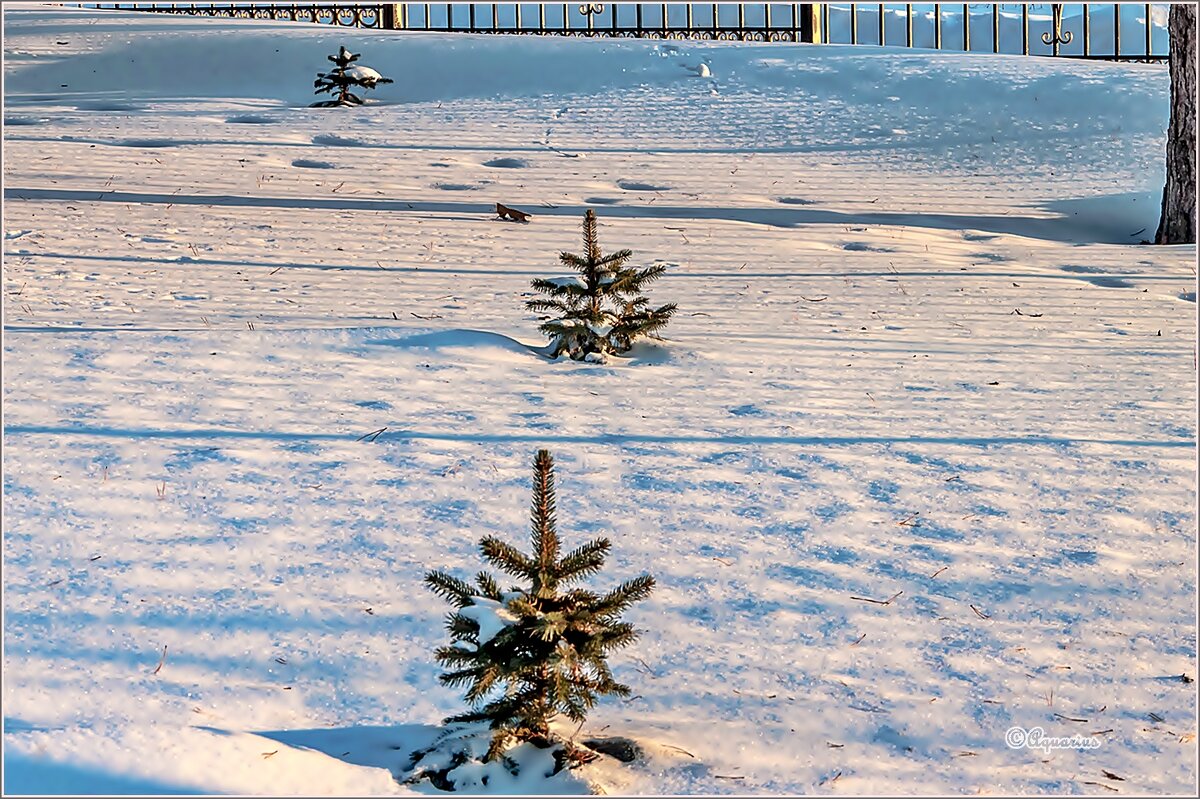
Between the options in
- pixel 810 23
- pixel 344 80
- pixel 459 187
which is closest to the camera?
pixel 459 187

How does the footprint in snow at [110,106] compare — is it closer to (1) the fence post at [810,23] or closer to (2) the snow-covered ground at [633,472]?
(2) the snow-covered ground at [633,472]

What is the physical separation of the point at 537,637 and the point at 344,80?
1329cm

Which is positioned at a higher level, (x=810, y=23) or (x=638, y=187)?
(x=810, y=23)

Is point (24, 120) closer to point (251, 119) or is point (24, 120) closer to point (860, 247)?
point (251, 119)

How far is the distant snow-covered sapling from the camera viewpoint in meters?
14.9

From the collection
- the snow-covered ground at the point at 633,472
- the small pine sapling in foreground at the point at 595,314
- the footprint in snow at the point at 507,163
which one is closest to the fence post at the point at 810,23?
the footprint in snow at the point at 507,163

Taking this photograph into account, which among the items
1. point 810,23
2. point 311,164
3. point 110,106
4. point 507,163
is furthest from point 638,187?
point 810,23

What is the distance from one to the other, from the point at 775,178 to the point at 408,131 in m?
4.18

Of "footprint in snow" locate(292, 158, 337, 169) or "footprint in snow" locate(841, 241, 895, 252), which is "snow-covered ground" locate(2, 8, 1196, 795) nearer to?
"footprint in snow" locate(841, 241, 895, 252)

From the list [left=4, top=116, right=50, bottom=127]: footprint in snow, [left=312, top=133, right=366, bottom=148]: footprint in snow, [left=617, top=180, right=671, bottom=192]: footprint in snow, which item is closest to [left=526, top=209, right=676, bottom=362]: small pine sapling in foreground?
[left=617, top=180, right=671, bottom=192]: footprint in snow

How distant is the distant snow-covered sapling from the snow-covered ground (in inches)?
172

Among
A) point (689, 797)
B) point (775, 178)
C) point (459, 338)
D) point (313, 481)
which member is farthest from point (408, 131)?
point (689, 797)

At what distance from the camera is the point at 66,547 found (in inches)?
152

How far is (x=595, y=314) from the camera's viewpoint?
6.02 meters
